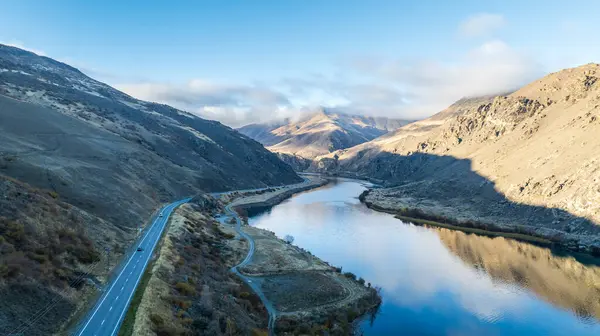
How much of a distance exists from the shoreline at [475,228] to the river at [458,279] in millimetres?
4638

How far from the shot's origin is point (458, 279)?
209 ft

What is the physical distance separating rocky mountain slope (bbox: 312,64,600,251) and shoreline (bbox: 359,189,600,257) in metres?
1.61

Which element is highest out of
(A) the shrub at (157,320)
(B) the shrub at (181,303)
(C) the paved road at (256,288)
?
(A) the shrub at (157,320)

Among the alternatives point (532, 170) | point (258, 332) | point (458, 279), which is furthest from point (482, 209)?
point (258, 332)

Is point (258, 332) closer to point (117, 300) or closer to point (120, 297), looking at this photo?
point (120, 297)

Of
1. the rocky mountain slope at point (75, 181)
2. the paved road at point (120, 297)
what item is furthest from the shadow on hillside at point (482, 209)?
the rocky mountain slope at point (75, 181)

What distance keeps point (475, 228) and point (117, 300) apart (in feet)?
329

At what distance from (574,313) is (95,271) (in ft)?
206

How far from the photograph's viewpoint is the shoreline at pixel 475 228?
8438cm

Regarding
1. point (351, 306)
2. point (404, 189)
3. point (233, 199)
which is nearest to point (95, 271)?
point (351, 306)

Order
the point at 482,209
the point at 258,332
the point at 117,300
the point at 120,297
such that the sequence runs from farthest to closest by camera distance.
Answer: the point at 482,209, the point at 258,332, the point at 120,297, the point at 117,300

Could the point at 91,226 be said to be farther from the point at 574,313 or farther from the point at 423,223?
the point at 423,223

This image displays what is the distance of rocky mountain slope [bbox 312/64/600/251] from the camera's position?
311 ft

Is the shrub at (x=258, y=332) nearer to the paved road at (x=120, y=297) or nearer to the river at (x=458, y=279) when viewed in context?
the paved road at (x=120, y=297)
